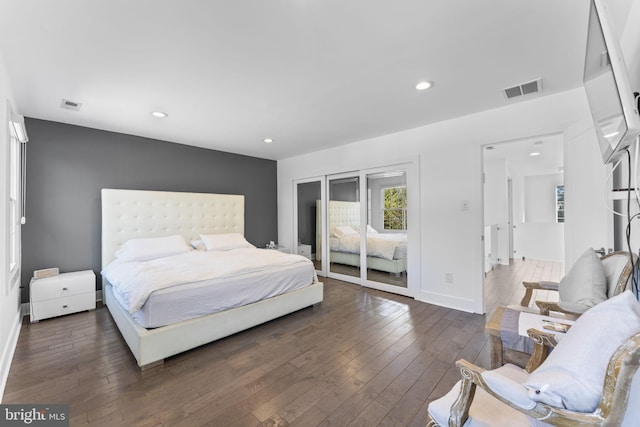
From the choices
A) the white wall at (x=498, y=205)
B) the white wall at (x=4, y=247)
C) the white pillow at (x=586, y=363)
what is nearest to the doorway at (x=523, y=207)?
the white wall at (x=498, y=205)

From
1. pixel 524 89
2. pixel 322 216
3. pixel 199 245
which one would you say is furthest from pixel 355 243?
pixel 524 89

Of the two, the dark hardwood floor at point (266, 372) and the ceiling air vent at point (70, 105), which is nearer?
the dark hardwood floor at point (266, 372)

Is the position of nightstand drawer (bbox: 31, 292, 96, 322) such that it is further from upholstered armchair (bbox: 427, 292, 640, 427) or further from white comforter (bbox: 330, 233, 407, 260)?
upholstered armchair (bbox: 427, 292, 640, 427)

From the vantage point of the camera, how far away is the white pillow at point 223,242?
4.18 meters

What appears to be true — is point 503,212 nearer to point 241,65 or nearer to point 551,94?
point 551,94

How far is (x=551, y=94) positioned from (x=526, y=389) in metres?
3.01

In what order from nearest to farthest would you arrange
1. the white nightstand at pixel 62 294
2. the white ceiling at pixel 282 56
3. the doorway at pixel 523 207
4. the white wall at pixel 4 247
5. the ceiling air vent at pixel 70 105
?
the white ceiling at pixel 282 56
the white wall at pixel 4 247
the ceiling air vent at pixel 70 105
the white nightstand at pixel 62 294
the doorway at pixel 523 207

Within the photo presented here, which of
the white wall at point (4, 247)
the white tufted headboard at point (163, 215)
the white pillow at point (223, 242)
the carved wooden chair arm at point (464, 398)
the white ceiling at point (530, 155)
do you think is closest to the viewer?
the carved wooden chair arm at point (464, 398)

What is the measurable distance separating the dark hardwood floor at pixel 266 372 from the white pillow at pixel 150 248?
777 millimetres

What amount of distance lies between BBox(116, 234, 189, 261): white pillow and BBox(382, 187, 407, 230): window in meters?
3.10

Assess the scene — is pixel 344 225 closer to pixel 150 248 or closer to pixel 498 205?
pixel 150 248

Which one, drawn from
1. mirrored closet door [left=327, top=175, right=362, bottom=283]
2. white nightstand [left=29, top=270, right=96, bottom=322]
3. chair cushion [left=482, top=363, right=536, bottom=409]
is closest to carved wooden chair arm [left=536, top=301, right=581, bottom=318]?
chair cushion [left=482, top=363, right=536, bottom=409]

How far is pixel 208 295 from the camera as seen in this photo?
8.16 feet

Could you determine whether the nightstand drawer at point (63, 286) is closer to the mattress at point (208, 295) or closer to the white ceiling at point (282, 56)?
the mattress at point (208, 295)
